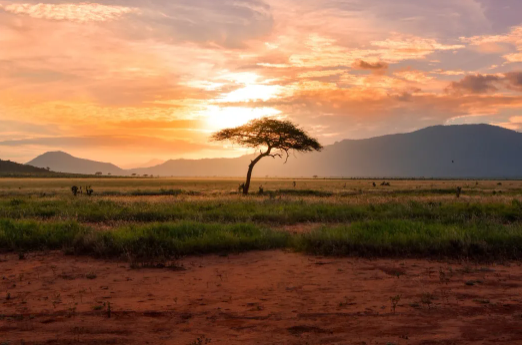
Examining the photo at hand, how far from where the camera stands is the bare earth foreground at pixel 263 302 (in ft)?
21.5

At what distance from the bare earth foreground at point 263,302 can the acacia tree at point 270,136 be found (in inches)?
1291

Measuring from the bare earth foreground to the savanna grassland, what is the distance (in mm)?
28

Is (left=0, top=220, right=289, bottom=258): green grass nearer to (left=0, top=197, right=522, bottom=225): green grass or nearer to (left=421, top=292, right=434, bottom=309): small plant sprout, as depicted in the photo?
(left=0, top=197, right=522, bottom=225): green grass

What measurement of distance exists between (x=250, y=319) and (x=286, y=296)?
1.55m

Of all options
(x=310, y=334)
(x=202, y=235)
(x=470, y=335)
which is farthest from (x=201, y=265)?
(x=470, y=335)

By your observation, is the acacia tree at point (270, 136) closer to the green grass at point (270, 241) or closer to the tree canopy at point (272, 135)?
the tree canopy at point (272, 135)

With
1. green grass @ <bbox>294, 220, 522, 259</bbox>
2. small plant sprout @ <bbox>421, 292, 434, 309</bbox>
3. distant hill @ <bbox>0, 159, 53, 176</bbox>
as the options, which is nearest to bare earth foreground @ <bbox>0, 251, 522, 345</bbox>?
small plant sprout @ <bbox>421, 292, 434, 309</bbox>

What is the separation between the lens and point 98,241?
13.6m

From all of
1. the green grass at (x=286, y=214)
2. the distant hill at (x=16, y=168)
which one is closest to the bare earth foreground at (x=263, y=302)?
the green grass at (x=286, y=214)

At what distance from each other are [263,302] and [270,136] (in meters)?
37.5

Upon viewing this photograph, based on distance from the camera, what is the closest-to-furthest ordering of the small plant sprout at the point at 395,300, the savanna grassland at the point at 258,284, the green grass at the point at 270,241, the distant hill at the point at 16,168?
the savanna grassland at the point at 258,284, the small plant sprout at the point at 395,300, the green grass at the point at 270,241, the distant hill at the point at 16,168

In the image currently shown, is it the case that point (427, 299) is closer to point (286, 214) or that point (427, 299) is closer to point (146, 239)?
point (146, 239)

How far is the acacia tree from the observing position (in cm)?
4475

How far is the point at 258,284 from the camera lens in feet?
31.8
